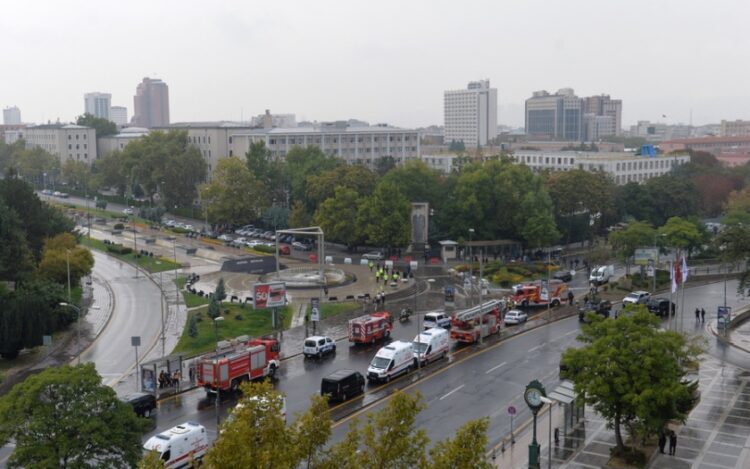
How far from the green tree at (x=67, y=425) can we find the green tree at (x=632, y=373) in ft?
55.9

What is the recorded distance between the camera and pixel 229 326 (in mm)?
54281

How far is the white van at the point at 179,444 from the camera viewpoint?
97.9ft

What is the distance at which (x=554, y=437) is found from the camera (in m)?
34.0

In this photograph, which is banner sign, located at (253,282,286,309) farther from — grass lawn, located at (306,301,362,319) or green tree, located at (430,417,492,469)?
green tree, located at (430,417,492,469)

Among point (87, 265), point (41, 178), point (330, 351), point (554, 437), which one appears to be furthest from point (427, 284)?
point (41, 178)

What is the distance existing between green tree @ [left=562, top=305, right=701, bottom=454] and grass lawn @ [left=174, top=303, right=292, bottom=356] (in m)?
26.0

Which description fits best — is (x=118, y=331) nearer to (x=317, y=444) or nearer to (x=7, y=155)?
(x=317, y=444)

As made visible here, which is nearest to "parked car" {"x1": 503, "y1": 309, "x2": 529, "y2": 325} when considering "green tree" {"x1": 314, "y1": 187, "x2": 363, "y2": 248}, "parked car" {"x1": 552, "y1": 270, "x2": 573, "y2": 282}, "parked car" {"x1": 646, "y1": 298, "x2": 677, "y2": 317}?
"parked car" {"x1": 646, "y1": 298, "x2": 677, "y2": 317}

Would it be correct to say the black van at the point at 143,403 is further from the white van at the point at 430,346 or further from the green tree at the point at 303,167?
the green tree at the point at 303,167

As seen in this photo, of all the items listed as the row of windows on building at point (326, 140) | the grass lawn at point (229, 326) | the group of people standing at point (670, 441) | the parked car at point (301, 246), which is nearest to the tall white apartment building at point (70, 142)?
the row of windows on building at point (326, 140)

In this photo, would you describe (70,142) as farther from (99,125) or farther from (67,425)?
(67,425)

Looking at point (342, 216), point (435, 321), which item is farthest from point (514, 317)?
point (342, 216)

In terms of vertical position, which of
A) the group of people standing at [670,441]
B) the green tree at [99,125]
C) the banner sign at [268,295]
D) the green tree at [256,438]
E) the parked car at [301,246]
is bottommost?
the group of people standing at [670,441]

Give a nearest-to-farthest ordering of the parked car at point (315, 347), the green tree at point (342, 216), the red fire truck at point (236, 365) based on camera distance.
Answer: the red fire truck at point (236, 365), the parked car at point (315, 347), the green tree at point (342, 216)
